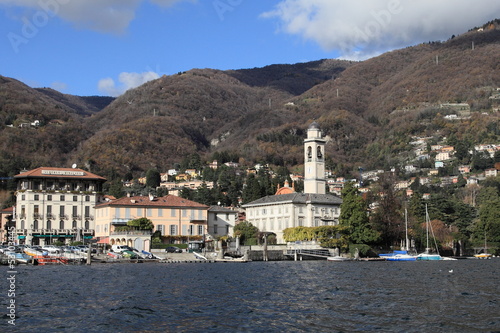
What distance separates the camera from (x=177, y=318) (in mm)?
32469

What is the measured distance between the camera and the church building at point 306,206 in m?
102

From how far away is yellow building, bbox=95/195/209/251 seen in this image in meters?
91.5

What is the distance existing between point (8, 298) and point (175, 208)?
60046mm

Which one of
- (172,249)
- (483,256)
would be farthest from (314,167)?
(172,249)

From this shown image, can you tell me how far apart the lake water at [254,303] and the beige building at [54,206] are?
4415cm

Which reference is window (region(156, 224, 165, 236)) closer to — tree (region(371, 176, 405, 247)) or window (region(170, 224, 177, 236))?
window (region(170, 224, 177, 236))

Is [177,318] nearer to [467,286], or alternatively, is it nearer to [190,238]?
[467,286]

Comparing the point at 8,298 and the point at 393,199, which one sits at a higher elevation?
the point at 393,199

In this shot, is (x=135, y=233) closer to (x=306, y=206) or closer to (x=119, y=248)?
(x=119, y=248)

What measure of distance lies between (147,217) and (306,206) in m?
21.6

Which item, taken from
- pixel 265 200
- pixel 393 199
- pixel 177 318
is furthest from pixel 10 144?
pixel 177 318

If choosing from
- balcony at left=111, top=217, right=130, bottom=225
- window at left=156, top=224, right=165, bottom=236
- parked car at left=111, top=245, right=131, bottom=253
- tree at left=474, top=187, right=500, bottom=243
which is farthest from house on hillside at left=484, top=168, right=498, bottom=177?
parked car at left=111, top=245, right=131, bottom=253

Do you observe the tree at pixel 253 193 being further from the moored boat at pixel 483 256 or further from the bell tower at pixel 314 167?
the moored boat at pixel 483 256

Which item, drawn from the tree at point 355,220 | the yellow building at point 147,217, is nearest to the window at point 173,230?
the yellow building at point 147,217
